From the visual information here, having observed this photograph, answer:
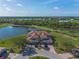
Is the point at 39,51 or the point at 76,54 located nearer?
the point at 76,54

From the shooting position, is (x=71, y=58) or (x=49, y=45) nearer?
(x=71, y=58)

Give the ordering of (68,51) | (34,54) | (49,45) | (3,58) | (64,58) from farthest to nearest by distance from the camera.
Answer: (49,45)
(68,51)
(34,54)
(64,58)
(3,58)

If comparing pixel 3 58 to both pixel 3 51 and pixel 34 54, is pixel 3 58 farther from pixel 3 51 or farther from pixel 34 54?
pixel 34 54

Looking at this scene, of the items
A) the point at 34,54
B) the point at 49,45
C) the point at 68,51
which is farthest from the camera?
the point at 49,45

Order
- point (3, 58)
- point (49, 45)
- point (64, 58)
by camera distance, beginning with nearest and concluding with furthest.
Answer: point (3, 58)
point (64, 58)
point (49, 45)

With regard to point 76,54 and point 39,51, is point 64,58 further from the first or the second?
point 39,51

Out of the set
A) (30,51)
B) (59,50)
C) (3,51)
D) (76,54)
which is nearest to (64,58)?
(76,54)

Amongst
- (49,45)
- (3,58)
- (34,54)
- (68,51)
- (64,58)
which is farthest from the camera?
(49,45)

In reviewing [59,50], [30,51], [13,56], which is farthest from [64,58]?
[13,56]

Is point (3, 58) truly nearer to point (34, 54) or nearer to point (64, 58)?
point (34, 54)
